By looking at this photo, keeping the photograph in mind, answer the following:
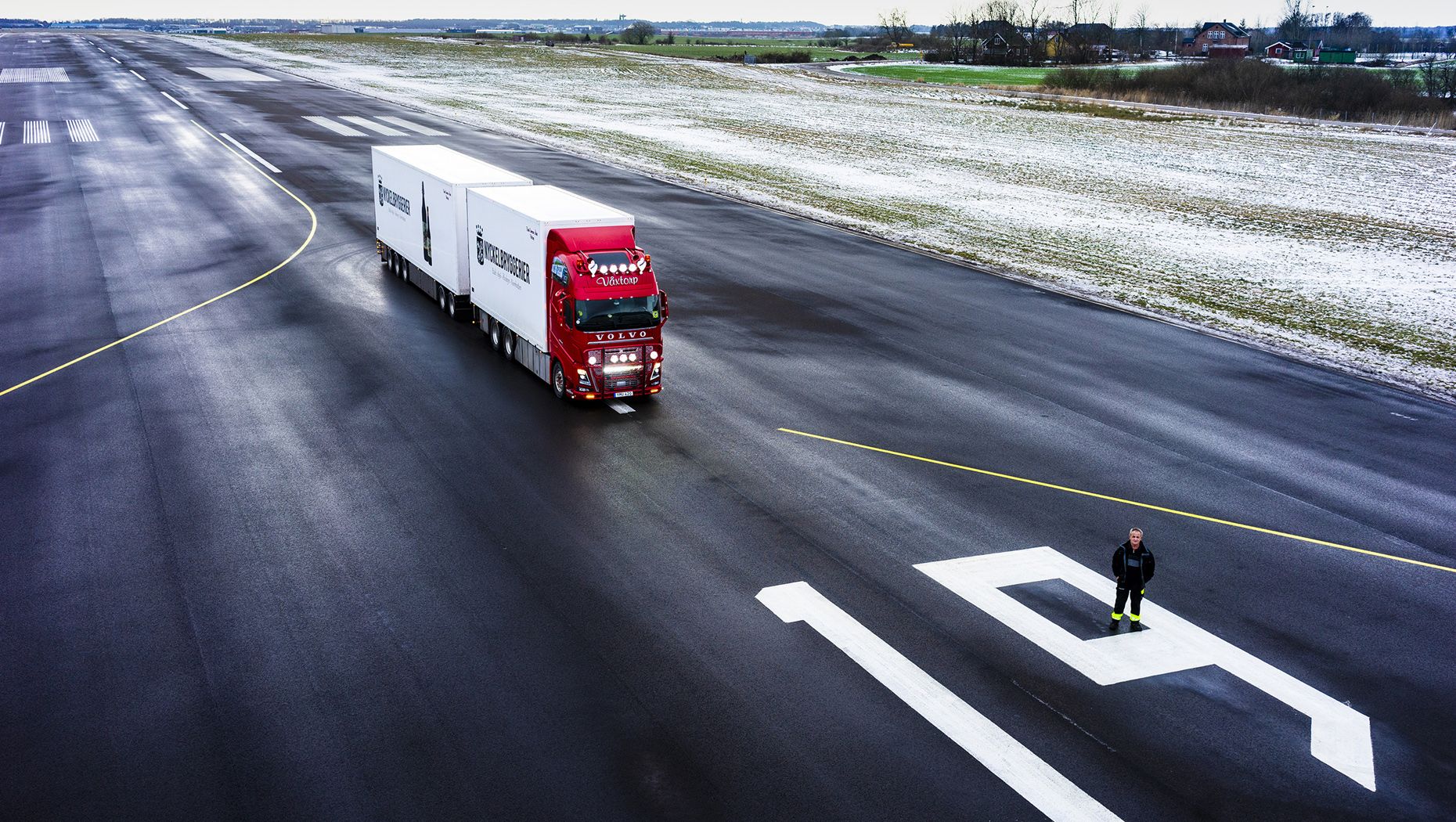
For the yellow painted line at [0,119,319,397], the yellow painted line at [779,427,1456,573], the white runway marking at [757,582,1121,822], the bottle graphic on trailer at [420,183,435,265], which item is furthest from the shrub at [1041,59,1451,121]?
the white runway marking at [757,582,1121,822]

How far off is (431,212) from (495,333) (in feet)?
15.6

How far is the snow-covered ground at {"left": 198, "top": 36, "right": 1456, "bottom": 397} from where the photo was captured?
36469mm

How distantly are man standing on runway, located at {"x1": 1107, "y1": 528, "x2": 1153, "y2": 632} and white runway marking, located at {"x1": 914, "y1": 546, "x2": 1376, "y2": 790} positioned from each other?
1.15 feet

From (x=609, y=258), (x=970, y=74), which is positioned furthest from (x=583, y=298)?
(x=970, y=74)

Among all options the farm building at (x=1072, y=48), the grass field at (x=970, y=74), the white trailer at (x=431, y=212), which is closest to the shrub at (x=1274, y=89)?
the grass field at (x=970, y=74)

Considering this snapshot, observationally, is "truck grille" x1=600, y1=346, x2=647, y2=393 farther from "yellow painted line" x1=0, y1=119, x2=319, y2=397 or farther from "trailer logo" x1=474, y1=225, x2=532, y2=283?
"yellow painted line" x1=0, y1=119, x2=319, y2=397

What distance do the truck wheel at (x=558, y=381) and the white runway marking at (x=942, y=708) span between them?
31.6ft

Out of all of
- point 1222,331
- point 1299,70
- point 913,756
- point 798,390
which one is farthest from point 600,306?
point 1299,70

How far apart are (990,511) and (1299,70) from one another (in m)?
104

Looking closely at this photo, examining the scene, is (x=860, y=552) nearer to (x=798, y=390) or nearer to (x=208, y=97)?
(x=798, y=390)

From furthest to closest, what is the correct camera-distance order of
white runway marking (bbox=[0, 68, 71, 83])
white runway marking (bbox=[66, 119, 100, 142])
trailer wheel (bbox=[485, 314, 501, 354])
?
white runway marking (bbox=[0, 68, 71, 83])
white runway marking (bbox=[66, 119, 100, 142])
trailer wheel (bbox=[485, 314, 501, 354])

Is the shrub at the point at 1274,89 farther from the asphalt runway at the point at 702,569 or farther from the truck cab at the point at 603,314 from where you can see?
the truck cab at the point at 603,314

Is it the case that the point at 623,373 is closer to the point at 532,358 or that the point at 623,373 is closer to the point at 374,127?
the point at 532,358

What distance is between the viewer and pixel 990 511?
20297 millimetres
